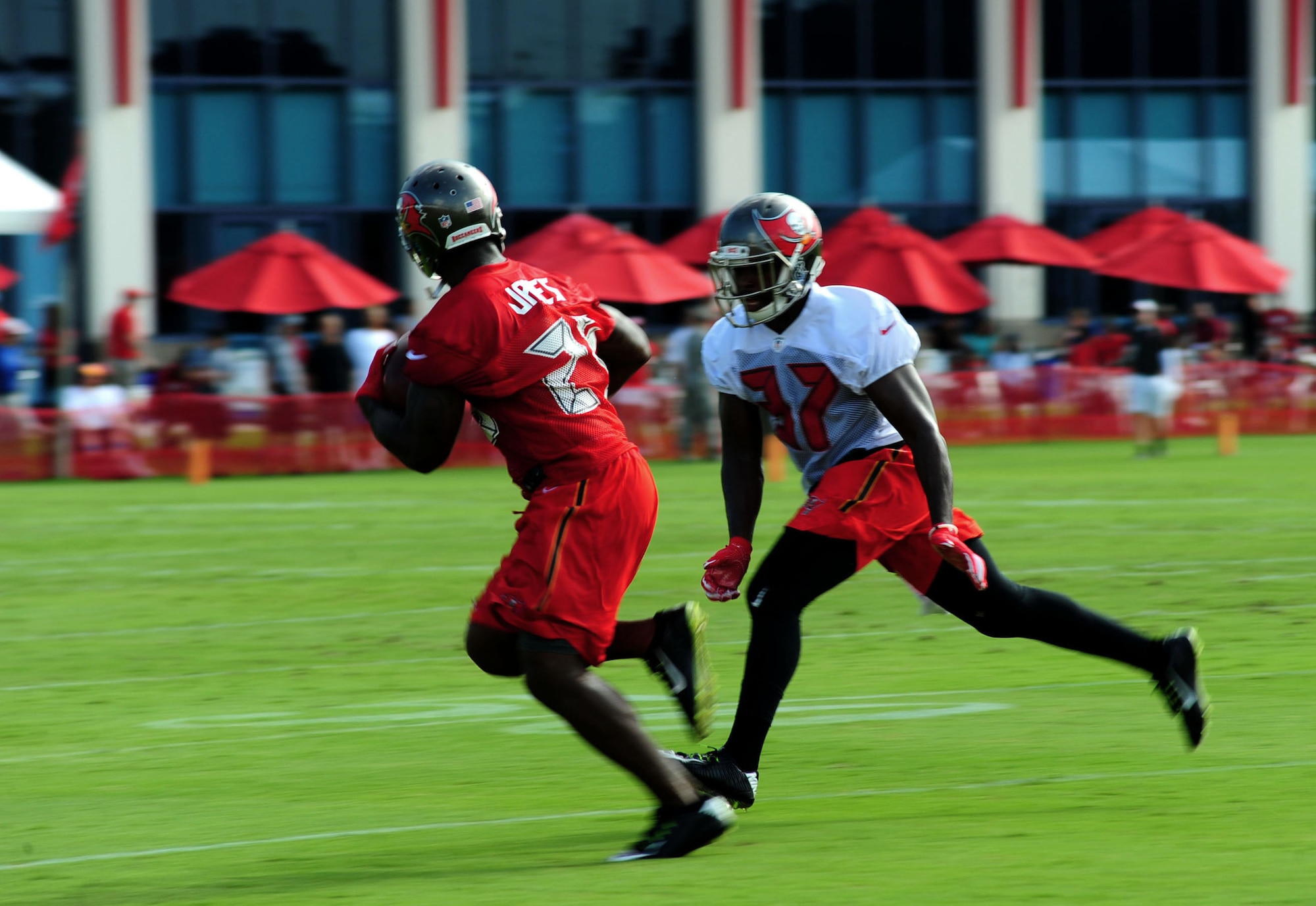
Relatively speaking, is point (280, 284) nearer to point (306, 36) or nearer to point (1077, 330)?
point (306, 36)

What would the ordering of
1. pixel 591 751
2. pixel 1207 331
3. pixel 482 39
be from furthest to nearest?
pixel 482 39 < pixel 1207 331 < pixel 591 751

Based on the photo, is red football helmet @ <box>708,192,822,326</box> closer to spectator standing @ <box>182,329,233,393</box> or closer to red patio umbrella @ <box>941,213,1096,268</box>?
spectator standing @ <box>182,329,233,393</box>

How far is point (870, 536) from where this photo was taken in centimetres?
605

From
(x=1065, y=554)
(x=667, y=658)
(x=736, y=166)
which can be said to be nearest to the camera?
(x=667, y=658)

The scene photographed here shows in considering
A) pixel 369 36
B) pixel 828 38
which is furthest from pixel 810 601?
pixel 828 38

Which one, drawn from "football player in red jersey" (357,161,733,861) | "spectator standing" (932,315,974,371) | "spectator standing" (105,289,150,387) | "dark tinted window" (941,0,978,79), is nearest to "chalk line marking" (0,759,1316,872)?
"football player in red jersey" (357,161,733,861)

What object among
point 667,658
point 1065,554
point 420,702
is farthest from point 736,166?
point 667,658

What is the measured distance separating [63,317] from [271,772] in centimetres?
1528

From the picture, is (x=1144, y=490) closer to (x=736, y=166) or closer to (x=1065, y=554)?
(x=1065, y=554)

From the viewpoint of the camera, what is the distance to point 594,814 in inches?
239

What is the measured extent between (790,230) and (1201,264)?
2366 centimetres

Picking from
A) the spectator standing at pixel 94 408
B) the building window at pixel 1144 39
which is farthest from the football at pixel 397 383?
the building window at pixel 1144 39

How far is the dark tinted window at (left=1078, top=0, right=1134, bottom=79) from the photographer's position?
119 feet

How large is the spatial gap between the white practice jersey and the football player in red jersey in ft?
2.20
